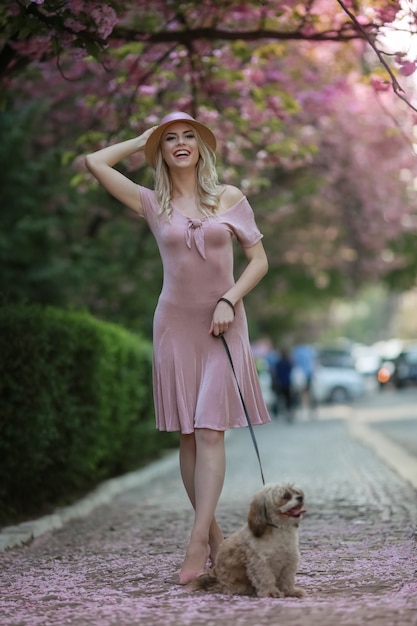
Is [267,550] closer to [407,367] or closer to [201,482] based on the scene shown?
[201,482]

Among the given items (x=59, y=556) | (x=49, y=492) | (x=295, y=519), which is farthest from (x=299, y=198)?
(x=295, y=519)

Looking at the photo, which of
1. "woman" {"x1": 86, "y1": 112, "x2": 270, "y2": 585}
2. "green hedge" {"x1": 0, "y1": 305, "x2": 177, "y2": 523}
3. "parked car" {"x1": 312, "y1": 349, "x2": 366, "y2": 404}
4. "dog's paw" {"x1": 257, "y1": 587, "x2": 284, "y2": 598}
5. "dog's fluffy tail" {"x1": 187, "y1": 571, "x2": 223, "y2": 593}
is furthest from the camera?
"parked car" {"x1": 312, "y1": 349, "x2": 366, "y2": 404}

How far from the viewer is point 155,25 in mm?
11055

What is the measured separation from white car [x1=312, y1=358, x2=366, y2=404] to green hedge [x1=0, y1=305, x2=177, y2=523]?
26.8 meters

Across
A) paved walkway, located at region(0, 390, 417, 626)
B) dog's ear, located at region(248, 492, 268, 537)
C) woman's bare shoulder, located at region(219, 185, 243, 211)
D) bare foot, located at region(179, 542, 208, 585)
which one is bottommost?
paved walkway, located at region(0, 390, 417, 626)

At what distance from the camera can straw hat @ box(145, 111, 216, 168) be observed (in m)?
5.72

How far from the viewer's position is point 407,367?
48281 millimetres

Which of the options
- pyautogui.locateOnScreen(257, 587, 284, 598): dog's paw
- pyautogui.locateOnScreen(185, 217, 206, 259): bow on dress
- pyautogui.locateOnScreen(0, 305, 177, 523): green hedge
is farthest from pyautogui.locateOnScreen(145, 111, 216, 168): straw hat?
pyautogui.locateOnScreen(0, 305, 177, 523): green hedge

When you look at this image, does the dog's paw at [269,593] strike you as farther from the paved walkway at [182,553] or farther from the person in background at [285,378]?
the person in background at [285,378]

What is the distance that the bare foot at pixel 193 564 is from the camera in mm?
5340

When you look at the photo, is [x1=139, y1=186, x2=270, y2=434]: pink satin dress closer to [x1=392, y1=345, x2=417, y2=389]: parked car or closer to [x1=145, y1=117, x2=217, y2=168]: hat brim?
[x1=145, y1=117, x2=217, y2=168]: hat brim

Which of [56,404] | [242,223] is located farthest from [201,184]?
[56,404]

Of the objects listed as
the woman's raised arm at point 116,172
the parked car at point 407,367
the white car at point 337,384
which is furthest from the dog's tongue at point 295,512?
the parked car at point 407,367

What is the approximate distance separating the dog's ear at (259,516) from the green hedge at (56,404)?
3.58 meters
